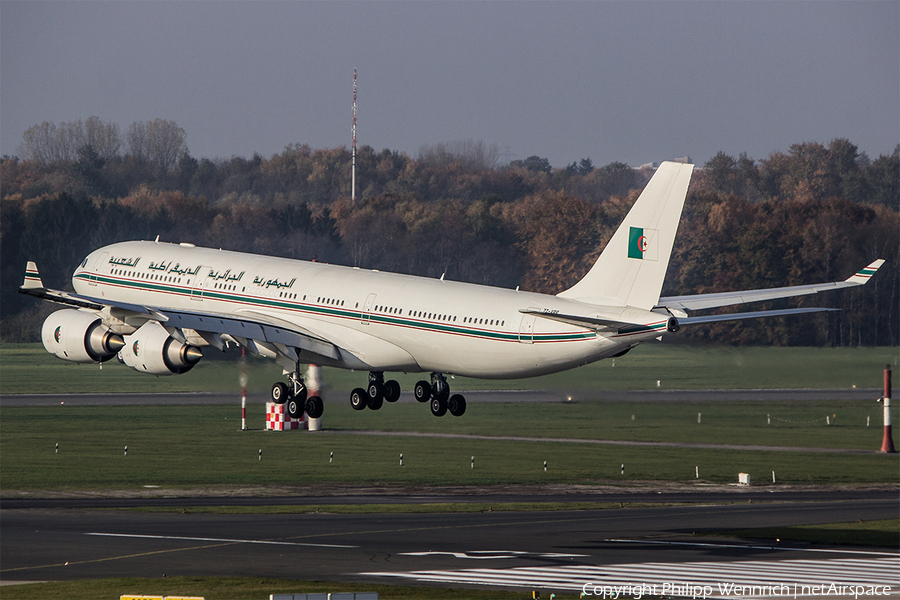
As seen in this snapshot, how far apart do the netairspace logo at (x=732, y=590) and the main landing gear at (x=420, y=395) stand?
1076 centimetres

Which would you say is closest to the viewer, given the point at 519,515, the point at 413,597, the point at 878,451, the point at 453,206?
the point at 413,597

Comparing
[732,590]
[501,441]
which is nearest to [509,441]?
[501,441]

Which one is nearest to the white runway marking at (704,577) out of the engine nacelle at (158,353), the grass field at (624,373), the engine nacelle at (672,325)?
the engine nacelle at (672,325)

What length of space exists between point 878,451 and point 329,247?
74975 mm

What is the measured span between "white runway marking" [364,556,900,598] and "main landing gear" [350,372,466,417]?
7926 mm

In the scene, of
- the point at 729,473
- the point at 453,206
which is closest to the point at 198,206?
the point at 453,206

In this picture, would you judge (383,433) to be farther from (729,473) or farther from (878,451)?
(878,451)

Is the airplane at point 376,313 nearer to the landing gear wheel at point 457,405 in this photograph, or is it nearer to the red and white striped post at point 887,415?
the landing gear wheel at point 457,405

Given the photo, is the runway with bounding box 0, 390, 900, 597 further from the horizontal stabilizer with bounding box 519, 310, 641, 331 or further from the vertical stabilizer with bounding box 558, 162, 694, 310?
the vertical stabilizer with bounding box 558, 162, 694, 310

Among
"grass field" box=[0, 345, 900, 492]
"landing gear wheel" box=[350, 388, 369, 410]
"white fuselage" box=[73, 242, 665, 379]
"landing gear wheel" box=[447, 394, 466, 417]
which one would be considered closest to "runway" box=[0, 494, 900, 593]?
"landing gear wheel" box=[447, 394, 466, 417]

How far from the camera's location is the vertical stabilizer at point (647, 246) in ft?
171

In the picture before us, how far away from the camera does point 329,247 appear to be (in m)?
158

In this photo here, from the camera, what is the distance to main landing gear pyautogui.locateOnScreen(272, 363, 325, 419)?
199 ft

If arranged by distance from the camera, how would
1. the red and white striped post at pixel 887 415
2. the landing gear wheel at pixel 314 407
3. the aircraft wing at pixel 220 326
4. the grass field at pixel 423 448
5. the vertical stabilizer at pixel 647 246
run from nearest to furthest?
the vertical stabilizer at pixel 647 246
the aircraft wing at pixel 220 326
the landing gear wheel at pixel 314 407
the grass field at pixel 423 448
the red and white striped post at pixel 887 415
